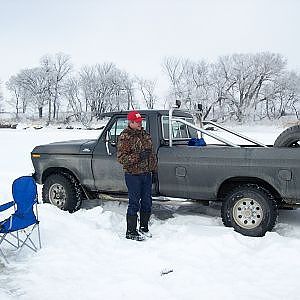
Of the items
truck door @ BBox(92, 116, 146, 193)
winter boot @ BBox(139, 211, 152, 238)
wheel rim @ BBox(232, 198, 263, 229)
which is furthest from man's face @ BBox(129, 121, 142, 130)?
wheel rim @ BBox(232, 198, 263, 229)

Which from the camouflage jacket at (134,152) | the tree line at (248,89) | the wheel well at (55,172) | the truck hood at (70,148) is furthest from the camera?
the tree line at (248,89)

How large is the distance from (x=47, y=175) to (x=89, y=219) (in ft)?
5.14

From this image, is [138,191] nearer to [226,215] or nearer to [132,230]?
[132,230]

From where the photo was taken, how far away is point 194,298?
4.03m

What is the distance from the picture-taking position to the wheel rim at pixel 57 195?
24.1ft

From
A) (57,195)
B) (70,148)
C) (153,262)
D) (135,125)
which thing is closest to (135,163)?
(135,125)

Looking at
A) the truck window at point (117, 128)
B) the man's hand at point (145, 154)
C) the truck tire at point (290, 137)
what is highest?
the truck window at point (117, 128)

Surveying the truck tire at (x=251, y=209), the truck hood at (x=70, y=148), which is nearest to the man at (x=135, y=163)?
the truck tire at (x=251, y=209)

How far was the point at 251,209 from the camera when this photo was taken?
6.00 m

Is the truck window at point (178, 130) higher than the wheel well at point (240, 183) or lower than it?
higher

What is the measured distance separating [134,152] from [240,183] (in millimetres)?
1650

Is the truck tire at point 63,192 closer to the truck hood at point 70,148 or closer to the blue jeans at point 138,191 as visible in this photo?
the truck hood at point 70,148

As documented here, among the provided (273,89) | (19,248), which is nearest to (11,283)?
(19,248)

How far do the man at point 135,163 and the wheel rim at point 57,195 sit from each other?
6.20 ft
